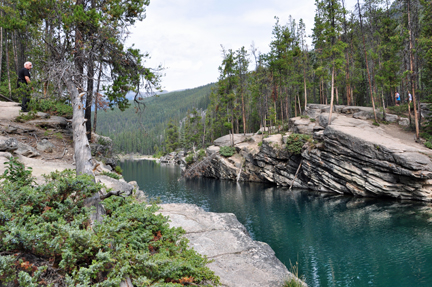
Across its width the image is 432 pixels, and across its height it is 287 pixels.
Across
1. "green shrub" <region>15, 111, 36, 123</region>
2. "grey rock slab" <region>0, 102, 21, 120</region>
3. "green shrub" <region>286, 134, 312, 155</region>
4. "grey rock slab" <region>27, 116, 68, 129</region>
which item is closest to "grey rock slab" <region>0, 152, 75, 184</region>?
"grey rock slab" <region>27, 116, 68, 129</region>

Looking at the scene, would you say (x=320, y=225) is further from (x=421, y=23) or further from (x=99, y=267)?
(x=421, y=23)

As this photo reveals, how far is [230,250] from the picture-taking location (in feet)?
24.5

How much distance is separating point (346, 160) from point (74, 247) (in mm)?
27192

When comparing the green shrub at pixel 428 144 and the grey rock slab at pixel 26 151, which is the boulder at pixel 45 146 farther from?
the green shrub at pixel 428 144

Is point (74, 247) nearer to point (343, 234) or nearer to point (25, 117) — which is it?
point (25, 117)

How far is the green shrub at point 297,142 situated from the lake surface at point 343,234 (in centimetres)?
667

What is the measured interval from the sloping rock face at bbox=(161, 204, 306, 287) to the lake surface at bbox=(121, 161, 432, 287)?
13.2 ft

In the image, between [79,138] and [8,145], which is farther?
[8,145]

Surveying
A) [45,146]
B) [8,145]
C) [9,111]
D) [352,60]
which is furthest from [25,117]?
[352,60]

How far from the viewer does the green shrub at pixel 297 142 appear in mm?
31047

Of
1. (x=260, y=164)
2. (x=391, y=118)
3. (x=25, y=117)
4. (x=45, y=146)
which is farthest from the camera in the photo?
(x=260, y=164)

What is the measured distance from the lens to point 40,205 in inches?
180

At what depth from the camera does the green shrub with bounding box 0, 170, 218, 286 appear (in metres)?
3.38

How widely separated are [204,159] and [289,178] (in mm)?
16838
